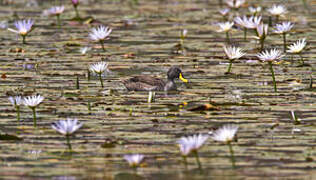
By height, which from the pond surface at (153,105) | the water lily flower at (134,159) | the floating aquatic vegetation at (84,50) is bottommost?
the water lily flower at (134,159)

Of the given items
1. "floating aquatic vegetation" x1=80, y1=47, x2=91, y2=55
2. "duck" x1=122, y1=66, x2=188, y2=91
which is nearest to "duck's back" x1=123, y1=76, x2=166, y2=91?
"duck" x1=122, y1=66, x2=188, y2=91

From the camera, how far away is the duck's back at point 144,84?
859 cm

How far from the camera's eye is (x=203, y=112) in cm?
735

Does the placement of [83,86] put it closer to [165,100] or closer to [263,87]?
[165,100]

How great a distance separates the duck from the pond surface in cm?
13

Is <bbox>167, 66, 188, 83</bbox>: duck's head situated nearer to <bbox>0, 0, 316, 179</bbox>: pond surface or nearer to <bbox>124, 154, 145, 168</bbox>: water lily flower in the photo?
<bbox>0, 0, 316, 179</bbox>: pond surface

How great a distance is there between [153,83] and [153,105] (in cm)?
99

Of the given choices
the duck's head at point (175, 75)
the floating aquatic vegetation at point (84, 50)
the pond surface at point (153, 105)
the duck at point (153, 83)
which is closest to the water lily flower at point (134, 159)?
the pond surface at point (153, 105)

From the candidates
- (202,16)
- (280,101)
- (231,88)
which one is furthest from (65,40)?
(280,101)

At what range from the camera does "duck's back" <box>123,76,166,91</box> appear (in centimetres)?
859

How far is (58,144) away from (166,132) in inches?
38.6

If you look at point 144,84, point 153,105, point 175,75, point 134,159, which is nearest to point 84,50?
point 175,75

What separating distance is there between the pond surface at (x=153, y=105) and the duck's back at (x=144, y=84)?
0.44 feet

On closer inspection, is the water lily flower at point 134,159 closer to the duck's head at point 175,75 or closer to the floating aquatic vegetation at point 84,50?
the duck's head at point 175,75
